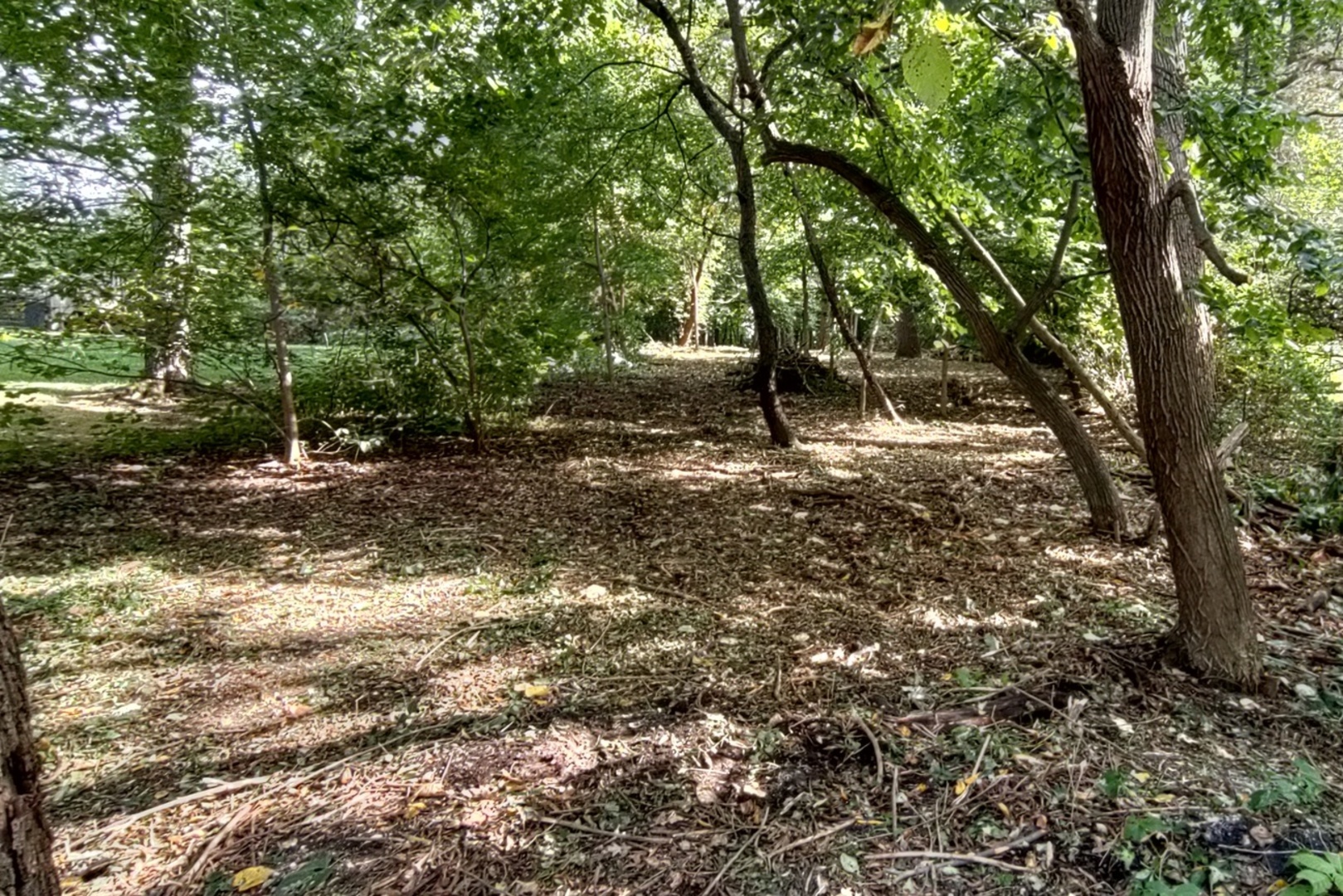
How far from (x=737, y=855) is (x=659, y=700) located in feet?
2.29

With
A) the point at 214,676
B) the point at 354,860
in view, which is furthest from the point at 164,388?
the point at 354,860

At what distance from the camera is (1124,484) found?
4.50 metres

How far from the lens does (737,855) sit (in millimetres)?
1656

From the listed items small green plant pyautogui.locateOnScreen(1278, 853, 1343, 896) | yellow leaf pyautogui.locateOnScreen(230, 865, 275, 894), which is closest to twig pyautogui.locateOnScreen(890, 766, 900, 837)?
small green plant pyautogui.locateOnScreen(1278, 853, 1343, 896)

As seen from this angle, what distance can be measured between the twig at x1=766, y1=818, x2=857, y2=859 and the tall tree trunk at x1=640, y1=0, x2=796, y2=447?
422 cm

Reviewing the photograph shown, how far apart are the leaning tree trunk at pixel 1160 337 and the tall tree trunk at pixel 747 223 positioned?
338 cm

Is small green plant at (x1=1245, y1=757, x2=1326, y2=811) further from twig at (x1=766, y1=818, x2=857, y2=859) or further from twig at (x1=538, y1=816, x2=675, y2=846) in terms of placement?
twig at (x1=538, y1=816, x2=675, y2=846)

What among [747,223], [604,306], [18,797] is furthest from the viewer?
[604,306]

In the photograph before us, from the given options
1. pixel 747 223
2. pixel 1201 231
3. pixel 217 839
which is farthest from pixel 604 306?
pixel 217 839

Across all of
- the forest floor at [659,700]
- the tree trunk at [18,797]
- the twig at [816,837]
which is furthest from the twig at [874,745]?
the tree trunk at [18,797]

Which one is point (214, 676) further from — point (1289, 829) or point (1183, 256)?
Answer: point (1183, 256)

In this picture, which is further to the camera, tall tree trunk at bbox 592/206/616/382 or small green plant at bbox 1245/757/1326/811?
tall tree trunk at bbox 592/206/616/382

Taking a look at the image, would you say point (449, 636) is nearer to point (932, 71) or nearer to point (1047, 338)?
point (932, 71)

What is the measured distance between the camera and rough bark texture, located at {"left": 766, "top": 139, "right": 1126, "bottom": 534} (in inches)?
144
